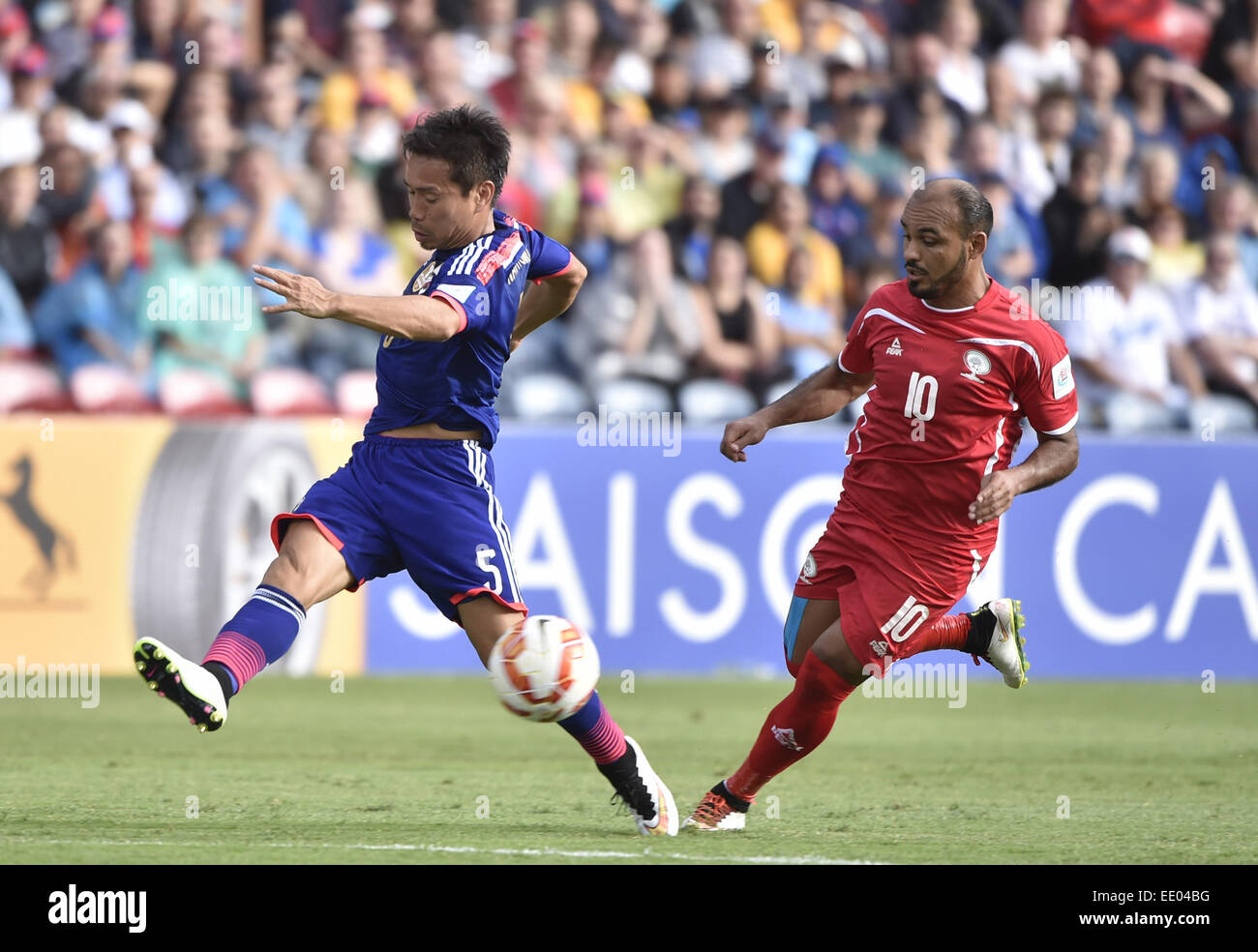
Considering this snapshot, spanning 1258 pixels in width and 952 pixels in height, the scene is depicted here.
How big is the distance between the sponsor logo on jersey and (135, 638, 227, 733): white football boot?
6.45ft

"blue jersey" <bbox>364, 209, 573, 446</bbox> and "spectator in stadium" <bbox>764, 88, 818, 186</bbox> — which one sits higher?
"spectator in stadium" <bbox>764, 88, 818, 186</bbox>

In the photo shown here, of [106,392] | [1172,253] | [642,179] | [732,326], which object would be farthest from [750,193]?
[106,392]

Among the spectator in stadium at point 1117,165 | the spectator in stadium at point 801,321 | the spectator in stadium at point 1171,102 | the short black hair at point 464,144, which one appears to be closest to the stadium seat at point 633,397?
the spectator in stadium at point 801,321

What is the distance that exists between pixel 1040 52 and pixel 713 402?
17.0ft

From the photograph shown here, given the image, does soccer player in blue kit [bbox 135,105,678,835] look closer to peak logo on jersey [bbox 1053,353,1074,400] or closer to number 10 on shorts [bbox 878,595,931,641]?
number 10 on shorts [bbox 878,595,931,641]

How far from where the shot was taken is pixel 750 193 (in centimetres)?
1409

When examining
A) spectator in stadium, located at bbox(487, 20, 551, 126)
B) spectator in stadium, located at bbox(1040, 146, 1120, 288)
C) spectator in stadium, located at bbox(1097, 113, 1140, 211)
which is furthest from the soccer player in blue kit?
spectator in stadium, located at bbox(1097, 113, 1140, 211)

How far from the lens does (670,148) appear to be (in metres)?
14.2

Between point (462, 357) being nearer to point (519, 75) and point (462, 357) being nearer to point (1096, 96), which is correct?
Result: point (519, 75)

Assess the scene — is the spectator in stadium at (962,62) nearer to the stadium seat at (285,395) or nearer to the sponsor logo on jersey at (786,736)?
the stadium seat at (285,395)

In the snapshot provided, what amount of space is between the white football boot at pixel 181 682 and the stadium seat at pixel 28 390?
6.94 m

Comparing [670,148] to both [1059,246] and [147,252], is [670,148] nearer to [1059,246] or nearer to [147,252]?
[1059,246]

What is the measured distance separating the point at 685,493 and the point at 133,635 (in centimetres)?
357

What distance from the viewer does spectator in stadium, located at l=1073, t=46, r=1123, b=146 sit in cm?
1535
